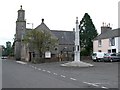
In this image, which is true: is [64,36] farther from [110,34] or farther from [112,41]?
[112,41]

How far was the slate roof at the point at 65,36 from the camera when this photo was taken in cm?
10431

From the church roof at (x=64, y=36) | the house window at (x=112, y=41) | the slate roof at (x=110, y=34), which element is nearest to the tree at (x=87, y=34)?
the slate roof at (x=110, y=34)

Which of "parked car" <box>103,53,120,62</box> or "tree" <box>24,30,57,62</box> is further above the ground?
"tree" <box>24,30,57,62</box>

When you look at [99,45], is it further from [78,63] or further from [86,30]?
[78,63]

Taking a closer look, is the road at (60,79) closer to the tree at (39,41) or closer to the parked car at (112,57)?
the parked car at (112,57)

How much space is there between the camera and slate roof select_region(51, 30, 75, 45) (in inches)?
4107

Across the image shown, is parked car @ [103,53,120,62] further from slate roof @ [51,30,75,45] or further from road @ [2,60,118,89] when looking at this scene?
slate roof @ [51,30,75,45]

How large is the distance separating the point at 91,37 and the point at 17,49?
109 feet

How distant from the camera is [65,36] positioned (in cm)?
10688

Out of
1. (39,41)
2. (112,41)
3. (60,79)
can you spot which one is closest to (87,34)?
(112,41)

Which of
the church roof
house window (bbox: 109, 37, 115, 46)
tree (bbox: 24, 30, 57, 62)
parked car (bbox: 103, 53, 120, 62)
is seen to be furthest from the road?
the church roof

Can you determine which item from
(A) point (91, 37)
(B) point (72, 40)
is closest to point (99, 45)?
(A) point (91, 37)

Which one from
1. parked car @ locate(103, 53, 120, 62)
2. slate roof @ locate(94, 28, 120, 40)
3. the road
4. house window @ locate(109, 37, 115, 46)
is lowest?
→ the road

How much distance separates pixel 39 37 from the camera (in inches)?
2785
